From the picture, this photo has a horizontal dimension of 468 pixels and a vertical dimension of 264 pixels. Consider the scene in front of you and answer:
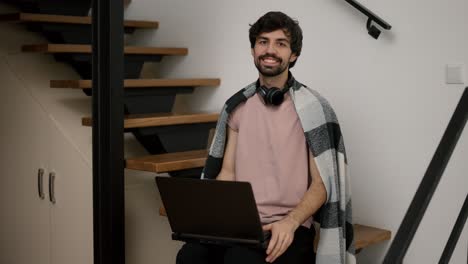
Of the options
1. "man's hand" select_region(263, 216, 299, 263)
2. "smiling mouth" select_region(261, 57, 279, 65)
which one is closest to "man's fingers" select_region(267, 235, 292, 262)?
"man's hand" select_region(263, 216, 299, 263)

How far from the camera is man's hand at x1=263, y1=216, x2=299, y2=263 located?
2080 mm

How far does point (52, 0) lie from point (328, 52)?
5.22ft

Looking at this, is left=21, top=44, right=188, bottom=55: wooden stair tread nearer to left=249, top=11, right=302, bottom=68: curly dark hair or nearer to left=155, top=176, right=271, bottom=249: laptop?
left=249, top=11, right=302, bottom=68: curly dark hair

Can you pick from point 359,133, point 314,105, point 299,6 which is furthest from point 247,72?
point 314,105

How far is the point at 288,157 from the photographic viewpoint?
232 centimetres

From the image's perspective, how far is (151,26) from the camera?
12.4 feet

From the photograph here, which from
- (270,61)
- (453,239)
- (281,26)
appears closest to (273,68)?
(270,61)

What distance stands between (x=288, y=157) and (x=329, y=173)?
0.51 ft

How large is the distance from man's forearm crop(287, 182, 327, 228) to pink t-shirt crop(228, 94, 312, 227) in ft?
0.19

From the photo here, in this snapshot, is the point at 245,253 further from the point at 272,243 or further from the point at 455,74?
the point at 455,74

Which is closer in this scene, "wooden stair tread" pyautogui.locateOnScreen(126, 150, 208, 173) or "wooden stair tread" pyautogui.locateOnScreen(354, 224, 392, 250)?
"wooden stair tread" pyautogui.locateOnScreen(354, 224, 392, 250)

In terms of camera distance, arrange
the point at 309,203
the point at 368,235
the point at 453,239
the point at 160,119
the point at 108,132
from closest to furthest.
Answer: the point at 453,239 < the point at 309,203 < the point at 368,235 < the point at 108,132 < the point at 160,119

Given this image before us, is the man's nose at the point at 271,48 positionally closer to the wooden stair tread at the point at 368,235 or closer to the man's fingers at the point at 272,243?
the man's fingers at the point at 272,243

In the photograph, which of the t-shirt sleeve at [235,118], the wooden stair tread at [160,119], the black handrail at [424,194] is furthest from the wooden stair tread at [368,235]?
the black handrail at [424,194]
